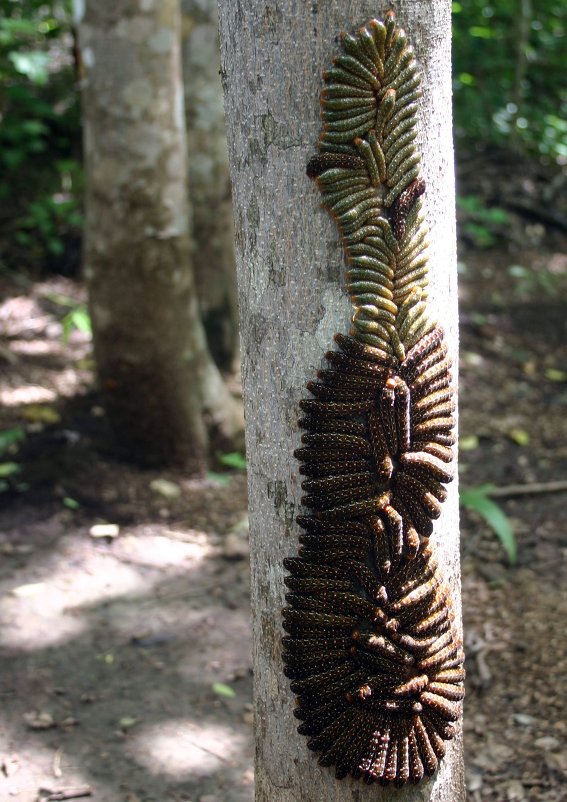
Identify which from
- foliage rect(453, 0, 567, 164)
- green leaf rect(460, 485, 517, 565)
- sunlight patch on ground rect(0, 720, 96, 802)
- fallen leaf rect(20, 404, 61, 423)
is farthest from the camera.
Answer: foliage rect(453, 0, 567, 164)

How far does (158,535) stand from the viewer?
345 cm

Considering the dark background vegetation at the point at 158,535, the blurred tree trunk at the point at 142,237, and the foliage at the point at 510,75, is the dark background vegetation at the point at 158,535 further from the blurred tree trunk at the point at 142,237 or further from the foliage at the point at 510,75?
the foliage at the point at 510,75

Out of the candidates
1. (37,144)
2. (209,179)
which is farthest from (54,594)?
(37,144)

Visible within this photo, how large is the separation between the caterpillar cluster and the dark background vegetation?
96 centimetres

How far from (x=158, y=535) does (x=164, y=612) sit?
504mm

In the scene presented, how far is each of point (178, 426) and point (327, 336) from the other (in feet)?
8.28

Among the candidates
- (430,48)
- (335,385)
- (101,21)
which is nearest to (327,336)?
(335,385)

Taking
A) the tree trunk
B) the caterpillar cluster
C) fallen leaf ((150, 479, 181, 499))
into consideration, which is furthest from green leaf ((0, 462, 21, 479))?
the caterpillar cluster

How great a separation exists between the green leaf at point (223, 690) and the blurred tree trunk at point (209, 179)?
2337mm

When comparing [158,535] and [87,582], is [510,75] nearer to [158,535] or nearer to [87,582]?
[158,535]

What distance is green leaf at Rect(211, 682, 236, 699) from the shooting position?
8.57 feet

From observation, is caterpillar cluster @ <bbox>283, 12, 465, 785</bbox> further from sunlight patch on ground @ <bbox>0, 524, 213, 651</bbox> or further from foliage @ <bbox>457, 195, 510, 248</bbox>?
foliage @ <bbox>457, 195, 510, 248</bbox>

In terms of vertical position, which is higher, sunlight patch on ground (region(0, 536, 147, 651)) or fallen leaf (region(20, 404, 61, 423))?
fallen leaf (region(20, 404, 61, 423))

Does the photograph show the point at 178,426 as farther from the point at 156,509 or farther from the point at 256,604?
the point at 256,604
